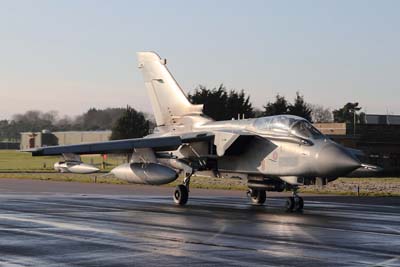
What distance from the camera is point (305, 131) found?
22.1m

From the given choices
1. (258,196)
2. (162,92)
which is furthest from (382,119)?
(258,196)

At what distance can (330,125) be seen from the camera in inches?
2547

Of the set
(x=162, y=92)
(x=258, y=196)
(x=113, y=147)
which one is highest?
(x=162, y=92)

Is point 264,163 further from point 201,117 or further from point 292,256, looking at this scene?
point 292,256

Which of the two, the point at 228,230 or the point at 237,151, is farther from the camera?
the point at 237,151

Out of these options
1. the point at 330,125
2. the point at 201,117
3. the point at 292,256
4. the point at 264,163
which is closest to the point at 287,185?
the point at 264,163

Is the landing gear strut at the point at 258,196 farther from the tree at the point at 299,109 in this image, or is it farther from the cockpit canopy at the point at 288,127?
the tree at the point at 299,109

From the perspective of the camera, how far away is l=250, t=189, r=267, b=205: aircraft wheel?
84.6 ft

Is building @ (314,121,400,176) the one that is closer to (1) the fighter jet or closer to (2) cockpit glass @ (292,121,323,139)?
(1) the fighter jet

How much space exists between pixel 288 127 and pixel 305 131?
65 centimetres

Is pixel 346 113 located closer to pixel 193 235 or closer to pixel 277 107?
pixel 277 107

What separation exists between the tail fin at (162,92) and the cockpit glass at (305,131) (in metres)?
6.36

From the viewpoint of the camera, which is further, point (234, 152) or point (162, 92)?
point (162, 92)

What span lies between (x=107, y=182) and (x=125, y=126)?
4284cm
